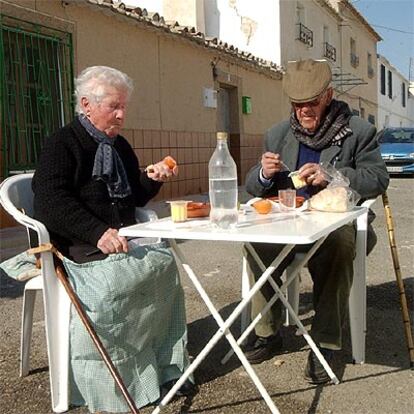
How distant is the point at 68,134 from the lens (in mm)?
2863

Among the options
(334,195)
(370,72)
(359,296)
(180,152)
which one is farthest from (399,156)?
(334,195)

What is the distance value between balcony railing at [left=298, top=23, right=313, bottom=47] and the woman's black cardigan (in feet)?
48.8

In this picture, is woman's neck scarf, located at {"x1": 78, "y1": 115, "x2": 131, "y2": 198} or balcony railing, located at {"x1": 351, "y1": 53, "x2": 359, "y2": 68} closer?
woman's neck scarf, located at {"x1": 78, "y1": 115, "x2": 131, "y2": 198}

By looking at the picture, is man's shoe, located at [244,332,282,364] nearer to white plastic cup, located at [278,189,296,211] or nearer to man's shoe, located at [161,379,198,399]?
man's shoe, located at [161,379,198,399]

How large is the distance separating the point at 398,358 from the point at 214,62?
29.4 ft

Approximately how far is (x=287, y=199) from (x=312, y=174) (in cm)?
18

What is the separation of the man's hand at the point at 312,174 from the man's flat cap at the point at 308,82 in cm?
44

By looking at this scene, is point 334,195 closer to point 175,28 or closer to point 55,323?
point 55,323

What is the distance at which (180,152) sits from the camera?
10172 mm

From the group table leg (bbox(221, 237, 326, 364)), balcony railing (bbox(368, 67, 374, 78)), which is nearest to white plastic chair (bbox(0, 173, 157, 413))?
table leg (bbox(221, 237, 326, 364))

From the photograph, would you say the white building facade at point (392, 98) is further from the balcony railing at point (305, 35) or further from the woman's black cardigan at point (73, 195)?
the woman's black cardigan at point (73, 195)

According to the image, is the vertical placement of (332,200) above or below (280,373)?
above

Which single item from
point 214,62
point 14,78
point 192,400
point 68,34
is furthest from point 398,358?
point 214,62

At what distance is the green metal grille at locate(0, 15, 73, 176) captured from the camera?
653 centimetres
